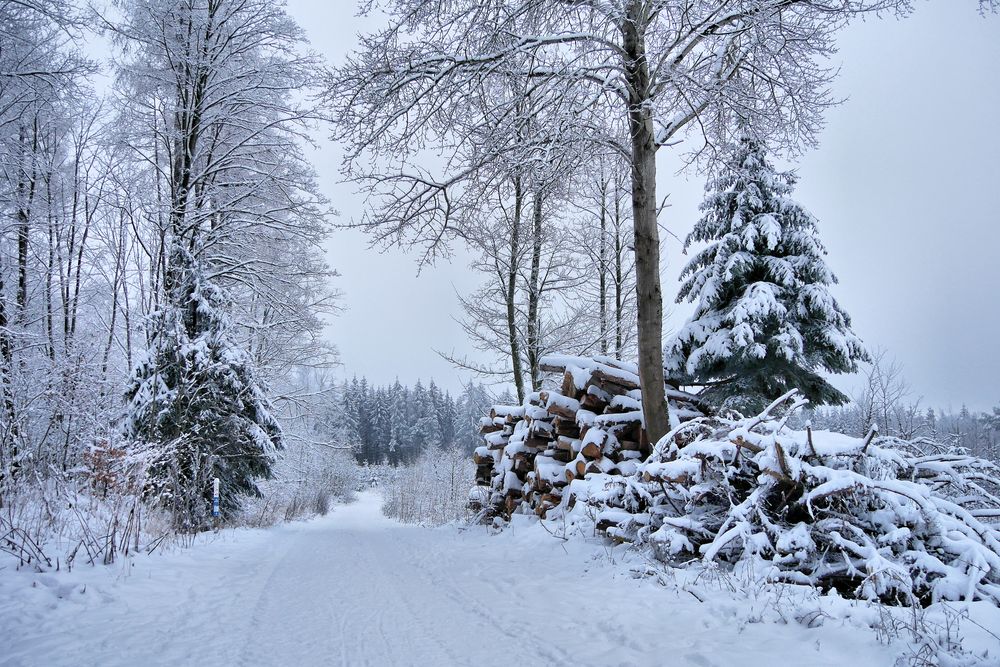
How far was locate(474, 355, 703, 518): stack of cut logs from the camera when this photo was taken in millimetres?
6809

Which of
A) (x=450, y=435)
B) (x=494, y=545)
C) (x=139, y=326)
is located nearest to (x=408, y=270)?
(x=494, y=545)

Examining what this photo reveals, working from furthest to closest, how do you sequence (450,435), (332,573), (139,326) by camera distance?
(450,435) → (139,326) → (332,573)

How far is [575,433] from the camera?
7648 mm

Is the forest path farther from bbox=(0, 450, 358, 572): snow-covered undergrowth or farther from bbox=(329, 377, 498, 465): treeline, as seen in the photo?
bbox=(329, 377, 498, 465): treeline

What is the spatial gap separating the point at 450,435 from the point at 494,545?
65.0m

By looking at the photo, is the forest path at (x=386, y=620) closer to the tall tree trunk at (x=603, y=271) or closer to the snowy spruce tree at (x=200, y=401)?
the snowy spruce tree at (x=200, y=401)

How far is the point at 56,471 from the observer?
5.09 m

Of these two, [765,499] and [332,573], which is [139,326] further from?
[765,499]

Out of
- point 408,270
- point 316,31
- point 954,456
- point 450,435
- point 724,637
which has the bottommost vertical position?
point 450,435

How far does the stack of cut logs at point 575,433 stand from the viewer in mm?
6809

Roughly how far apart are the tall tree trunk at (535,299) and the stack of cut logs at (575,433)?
123 inches

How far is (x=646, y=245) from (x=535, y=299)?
240 inches

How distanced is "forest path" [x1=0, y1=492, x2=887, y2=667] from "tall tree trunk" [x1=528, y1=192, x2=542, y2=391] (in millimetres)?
7073

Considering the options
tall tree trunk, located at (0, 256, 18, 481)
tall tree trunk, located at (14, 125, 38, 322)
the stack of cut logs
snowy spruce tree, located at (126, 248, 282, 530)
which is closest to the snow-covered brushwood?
the stack of cut logs
